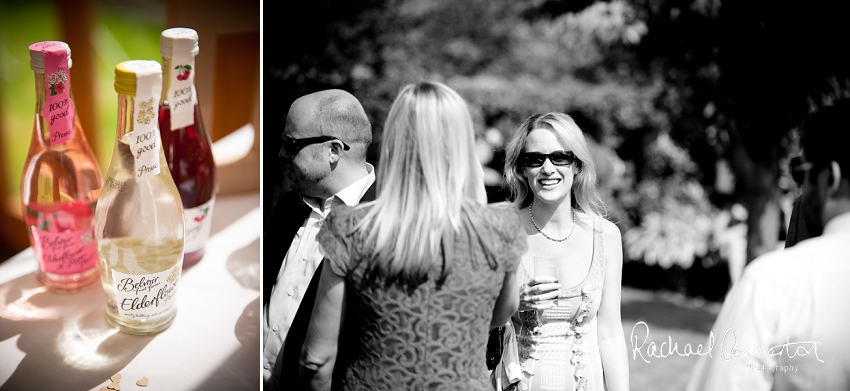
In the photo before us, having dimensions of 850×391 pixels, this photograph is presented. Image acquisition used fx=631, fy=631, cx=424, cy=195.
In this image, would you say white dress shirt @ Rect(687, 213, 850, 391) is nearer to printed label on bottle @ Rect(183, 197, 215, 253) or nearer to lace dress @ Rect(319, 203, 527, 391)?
lace dress @ Rect(319, 203, 527, 391)

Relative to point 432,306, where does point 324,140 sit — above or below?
above

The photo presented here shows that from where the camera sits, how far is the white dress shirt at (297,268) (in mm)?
1432

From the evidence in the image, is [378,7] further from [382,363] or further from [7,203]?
[382,363]

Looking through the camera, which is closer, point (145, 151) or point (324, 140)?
point (145, 151)

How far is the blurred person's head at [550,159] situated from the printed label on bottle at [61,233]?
0.97 meters

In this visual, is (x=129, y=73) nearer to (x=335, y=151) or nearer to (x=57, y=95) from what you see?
(x=57, y=95)

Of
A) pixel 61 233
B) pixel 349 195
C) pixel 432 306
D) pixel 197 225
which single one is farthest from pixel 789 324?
pixel 61 233

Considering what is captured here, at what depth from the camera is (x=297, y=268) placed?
1.44m

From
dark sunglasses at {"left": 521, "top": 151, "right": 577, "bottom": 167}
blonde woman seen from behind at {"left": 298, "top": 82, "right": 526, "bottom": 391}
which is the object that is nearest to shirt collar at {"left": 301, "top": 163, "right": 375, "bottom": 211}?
blonde woman seen from behind at {"left": 298, "top": 82, "right": 526, "bottom": 391}

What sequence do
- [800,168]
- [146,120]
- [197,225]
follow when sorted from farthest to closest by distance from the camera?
[800,168]
[197,225]
[146,120]

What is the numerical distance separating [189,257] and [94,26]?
60 cm

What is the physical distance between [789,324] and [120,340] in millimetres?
1752

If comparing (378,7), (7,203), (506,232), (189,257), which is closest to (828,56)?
(378,7)

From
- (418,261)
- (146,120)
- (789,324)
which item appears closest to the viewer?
(418,261)
